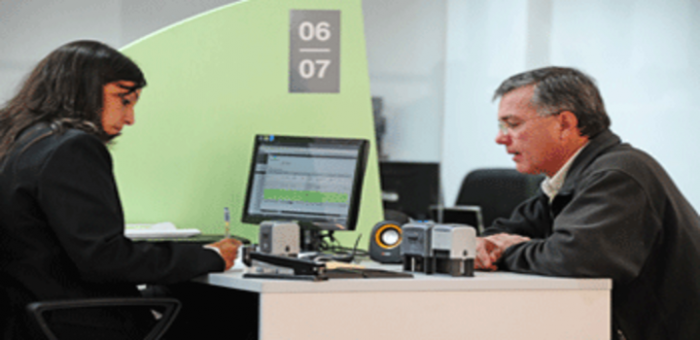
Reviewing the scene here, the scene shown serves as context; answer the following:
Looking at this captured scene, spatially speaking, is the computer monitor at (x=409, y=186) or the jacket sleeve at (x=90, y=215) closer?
the jacket sleeve at (x=90, y=215)

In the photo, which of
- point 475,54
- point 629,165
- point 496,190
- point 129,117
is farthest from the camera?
point 475,54

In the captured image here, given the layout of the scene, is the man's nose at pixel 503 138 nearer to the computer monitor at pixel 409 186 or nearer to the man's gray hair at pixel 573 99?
the man's gray hair at pixel 573 99

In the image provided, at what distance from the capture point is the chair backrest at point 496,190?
460cm

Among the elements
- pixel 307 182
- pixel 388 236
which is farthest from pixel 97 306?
pixel 307 182

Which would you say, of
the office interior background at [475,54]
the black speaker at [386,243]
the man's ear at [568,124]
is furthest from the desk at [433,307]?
the office interior background at [475,54]

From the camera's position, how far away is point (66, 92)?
5.73ft

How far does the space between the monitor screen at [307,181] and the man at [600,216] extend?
54 centimetres

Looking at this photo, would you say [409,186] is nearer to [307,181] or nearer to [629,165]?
[307,181]

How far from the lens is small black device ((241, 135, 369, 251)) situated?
2.40 metres

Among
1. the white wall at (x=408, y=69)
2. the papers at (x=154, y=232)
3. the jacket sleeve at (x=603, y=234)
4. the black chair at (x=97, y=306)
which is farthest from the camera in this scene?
the white wall at (x=408, y=69)

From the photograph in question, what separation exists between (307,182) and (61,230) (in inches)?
40.9

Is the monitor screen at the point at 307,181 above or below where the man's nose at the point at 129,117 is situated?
below

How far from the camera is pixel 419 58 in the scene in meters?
6.38

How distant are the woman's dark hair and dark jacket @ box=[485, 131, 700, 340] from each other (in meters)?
1.11
